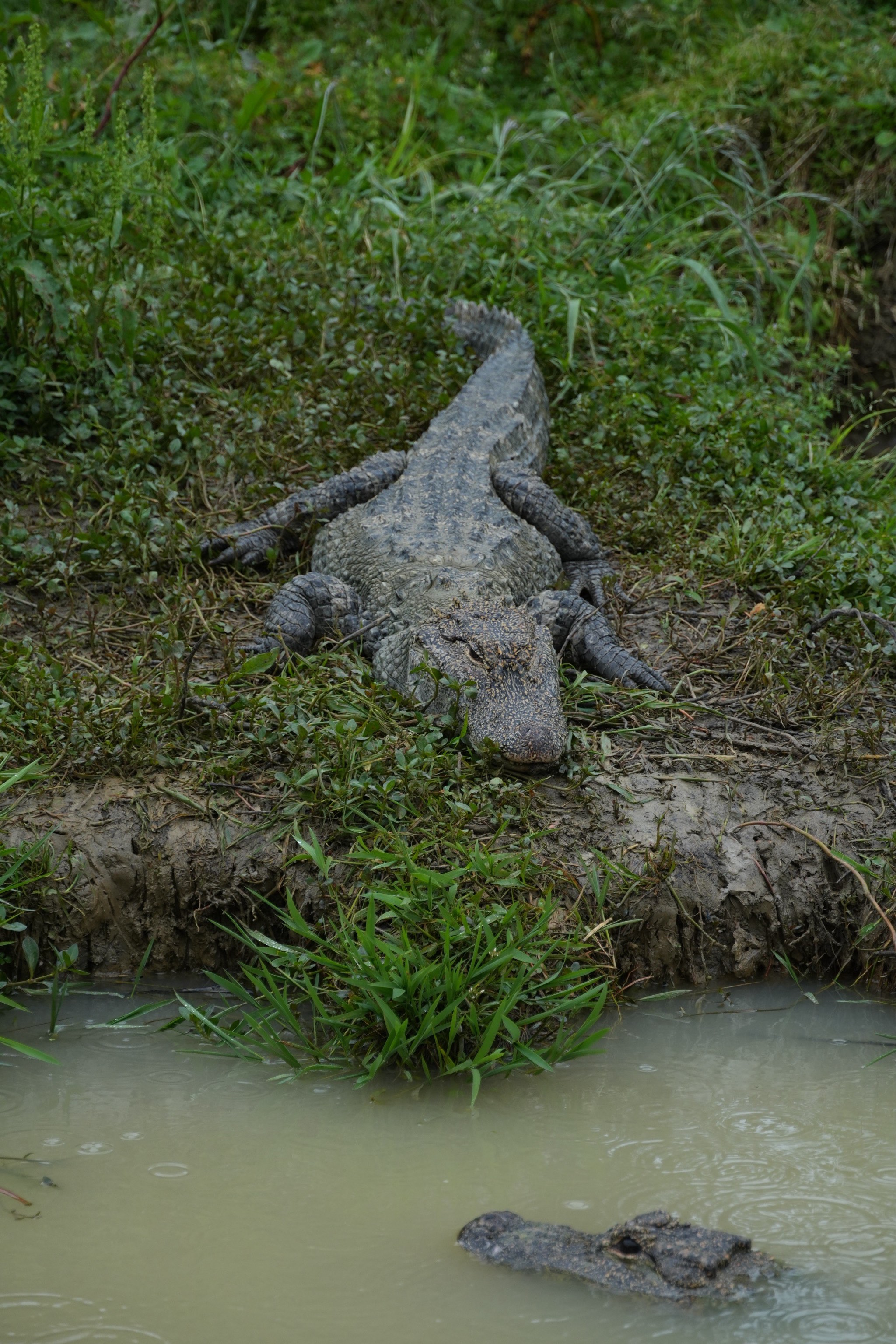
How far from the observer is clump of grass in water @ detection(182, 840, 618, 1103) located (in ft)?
9.91

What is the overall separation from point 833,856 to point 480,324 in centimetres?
356

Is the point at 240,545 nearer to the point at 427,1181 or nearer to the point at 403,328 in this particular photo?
the point at 403,328

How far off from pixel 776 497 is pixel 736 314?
183cm

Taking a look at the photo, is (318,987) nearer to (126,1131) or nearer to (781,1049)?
(126,1131)

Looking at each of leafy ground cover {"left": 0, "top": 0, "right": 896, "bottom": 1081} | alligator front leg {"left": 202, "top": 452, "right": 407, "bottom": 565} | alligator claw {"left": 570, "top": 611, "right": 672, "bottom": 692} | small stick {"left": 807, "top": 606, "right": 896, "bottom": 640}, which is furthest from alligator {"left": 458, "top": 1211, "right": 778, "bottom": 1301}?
alligator front leg {"left": 202, "top": 452, "right": 407, "bottom": 565}

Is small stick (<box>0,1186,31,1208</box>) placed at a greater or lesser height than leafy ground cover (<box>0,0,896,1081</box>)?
lesser

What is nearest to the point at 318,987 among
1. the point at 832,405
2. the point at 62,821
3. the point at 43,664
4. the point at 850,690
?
the point at 62,821

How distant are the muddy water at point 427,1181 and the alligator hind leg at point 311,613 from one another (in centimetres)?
148

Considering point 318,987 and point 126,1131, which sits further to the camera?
point 318,987

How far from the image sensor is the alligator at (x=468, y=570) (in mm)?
3875

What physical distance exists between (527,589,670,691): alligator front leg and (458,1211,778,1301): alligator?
2.17 meters

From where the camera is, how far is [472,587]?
4.33 meters

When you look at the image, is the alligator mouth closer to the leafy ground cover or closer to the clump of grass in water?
the leafy ground cover

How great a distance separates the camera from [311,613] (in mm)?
4457
